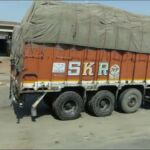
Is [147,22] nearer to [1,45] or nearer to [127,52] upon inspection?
[127,52]

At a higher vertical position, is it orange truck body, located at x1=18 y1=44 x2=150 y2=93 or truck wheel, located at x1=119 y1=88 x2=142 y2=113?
orange truck body, located at x1=18 y1=44 x2=150 y2=93

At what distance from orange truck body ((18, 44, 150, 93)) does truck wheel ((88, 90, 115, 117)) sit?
1.23 ft

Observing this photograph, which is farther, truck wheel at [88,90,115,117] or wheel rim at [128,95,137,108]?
wheel rim at [128,95,137,108]

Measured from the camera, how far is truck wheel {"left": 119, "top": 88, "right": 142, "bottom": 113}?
15.7 meters

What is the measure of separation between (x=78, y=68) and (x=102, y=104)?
1.72 meters

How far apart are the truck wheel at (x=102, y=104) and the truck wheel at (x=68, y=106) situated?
521 mm

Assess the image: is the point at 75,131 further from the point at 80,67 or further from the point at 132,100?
the point at 132,100

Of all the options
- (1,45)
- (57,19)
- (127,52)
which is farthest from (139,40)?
(1,45)

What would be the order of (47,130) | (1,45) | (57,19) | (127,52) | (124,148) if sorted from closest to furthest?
(124,148) → (47,130) → (57,19) → (127,52) → (1,45)

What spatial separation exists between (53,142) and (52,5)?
5.02 meters

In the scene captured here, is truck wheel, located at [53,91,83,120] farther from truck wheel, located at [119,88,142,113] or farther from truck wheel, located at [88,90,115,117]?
truck wheel, located at [119,88,142,113]

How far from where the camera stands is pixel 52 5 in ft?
47.2

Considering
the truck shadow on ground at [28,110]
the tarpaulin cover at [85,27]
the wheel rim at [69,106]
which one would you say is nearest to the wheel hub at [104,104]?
the wheel rim at [69,106]

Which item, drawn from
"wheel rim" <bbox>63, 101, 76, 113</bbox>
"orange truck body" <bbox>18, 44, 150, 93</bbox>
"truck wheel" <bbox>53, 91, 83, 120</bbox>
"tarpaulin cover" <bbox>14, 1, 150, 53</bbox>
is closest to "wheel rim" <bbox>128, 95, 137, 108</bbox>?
"orange truck body" <bbox>18, 44, 150, 93</bbox>
